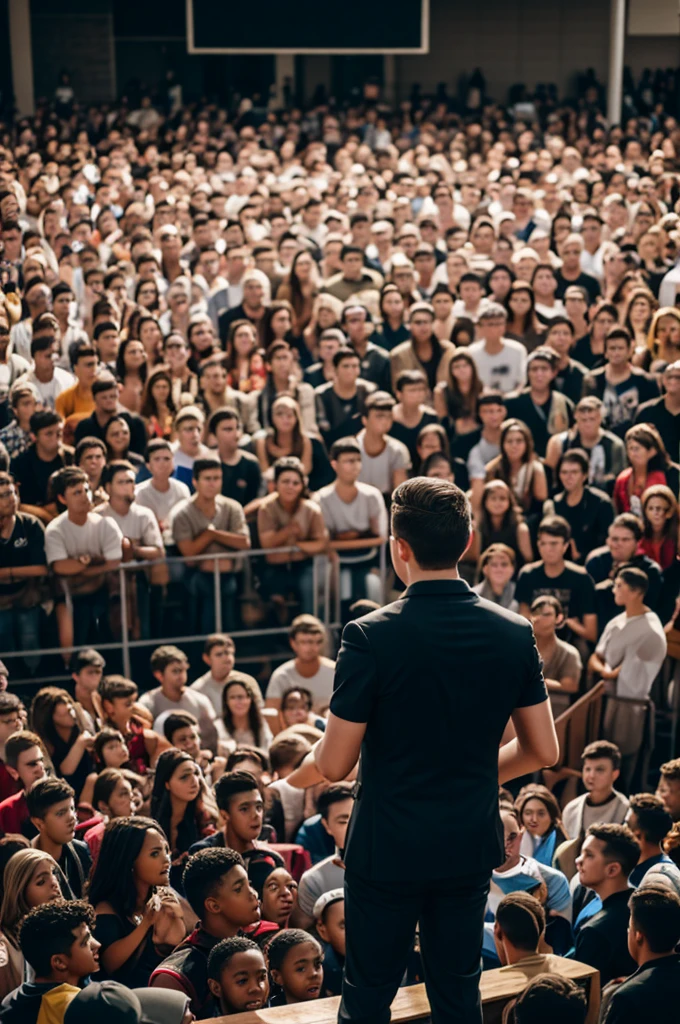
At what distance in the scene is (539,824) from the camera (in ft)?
18.0

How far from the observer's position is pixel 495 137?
2122 centimetres

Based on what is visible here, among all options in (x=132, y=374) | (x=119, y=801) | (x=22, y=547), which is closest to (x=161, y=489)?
(x=22, y=547)

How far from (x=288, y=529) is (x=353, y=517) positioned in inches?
17.1

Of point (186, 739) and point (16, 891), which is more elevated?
point (16, 891)

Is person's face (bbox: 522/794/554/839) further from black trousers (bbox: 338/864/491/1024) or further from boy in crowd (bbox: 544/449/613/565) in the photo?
black trousers (bbox: 338/864/491/1024)

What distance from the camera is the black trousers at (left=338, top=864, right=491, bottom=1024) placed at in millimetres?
2617

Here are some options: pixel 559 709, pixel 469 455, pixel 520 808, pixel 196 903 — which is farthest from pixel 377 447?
pixel 196 903

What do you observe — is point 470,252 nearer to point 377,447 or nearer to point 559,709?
point 377,447

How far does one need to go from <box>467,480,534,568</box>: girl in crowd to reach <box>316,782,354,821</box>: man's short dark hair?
2646 mm

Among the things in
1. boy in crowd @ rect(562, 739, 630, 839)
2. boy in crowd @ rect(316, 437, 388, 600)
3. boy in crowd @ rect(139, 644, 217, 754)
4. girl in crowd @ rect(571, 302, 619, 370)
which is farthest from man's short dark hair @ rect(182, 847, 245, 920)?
girl in crowd @ rect(571, 302, 619, 370)

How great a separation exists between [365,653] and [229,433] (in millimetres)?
5498

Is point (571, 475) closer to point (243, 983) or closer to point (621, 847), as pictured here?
point (621, 847)

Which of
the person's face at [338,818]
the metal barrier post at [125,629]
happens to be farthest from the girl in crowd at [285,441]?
the person's face at [338,818]

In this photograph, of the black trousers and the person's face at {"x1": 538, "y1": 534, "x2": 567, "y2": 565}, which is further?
the person's face at {"x1": 538, "y1": 534, "x2": 567, "y2": 565}
